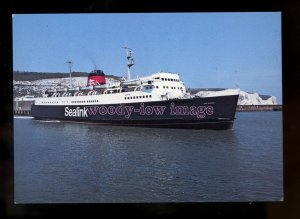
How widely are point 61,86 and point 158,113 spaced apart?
0.63 meters

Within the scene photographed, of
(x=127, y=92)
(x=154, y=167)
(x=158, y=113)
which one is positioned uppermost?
(x=127, y=92)

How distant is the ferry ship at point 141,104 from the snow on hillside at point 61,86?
35 mm

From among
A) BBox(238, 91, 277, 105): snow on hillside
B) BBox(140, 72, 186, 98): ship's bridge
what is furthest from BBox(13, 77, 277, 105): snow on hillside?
BBox(140, 72, 186, 98): ship's bridge

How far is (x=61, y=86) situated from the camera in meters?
2.55

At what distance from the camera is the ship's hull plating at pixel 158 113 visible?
252cm

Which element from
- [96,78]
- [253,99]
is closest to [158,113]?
[96,78]

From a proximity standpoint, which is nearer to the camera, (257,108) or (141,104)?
(257,108)

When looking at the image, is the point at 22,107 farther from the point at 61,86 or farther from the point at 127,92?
the point at 127,92

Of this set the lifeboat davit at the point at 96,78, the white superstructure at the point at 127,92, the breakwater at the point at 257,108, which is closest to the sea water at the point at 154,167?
the breakwater at the point at 257,108

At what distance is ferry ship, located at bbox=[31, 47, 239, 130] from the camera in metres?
2.51

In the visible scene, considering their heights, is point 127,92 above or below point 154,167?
above
